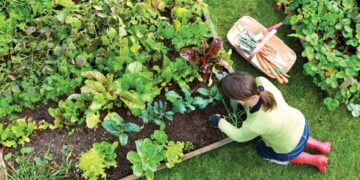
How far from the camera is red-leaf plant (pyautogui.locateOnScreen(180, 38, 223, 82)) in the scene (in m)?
4.63

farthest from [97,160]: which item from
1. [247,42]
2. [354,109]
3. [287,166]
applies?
[354,109]

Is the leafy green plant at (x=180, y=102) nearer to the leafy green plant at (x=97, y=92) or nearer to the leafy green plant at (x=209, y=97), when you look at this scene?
the leafy green plant at (x=209, y=97)

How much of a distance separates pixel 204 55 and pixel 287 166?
128cm

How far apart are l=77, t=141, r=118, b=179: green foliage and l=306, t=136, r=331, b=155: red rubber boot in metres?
1.76

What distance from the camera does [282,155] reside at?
4594 millimetres

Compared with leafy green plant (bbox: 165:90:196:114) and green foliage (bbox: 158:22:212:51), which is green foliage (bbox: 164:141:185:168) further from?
green foliage (bbox: 158:22:212:51)

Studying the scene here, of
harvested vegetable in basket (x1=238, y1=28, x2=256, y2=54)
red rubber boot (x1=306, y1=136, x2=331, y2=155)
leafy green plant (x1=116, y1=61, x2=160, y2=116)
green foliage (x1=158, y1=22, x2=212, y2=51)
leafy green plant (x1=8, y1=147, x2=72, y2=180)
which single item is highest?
green foliage (x1=158, y1=22, x2=212, y2=51)

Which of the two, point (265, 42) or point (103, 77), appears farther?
point (265, 42)

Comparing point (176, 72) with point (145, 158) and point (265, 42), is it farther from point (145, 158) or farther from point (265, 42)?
point (265, 42)

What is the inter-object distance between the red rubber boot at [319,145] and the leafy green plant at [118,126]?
1.58m

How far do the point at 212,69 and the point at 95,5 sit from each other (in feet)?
4.02

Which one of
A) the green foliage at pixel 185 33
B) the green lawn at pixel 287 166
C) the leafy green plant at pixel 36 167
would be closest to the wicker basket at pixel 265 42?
the green lawn at pixel 287 166

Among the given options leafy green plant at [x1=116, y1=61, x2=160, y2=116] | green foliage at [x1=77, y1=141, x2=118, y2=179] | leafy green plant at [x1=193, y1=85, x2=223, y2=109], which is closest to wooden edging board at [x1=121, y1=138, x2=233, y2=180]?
leafy green plant at [x1=193, y1=85, x2=223, y2=109]

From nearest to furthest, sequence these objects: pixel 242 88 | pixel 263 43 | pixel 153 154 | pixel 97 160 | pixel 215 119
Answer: pixel 242 88, pixel 97 160, pixel 153 154, pixel 215 119, pixel 263 43
